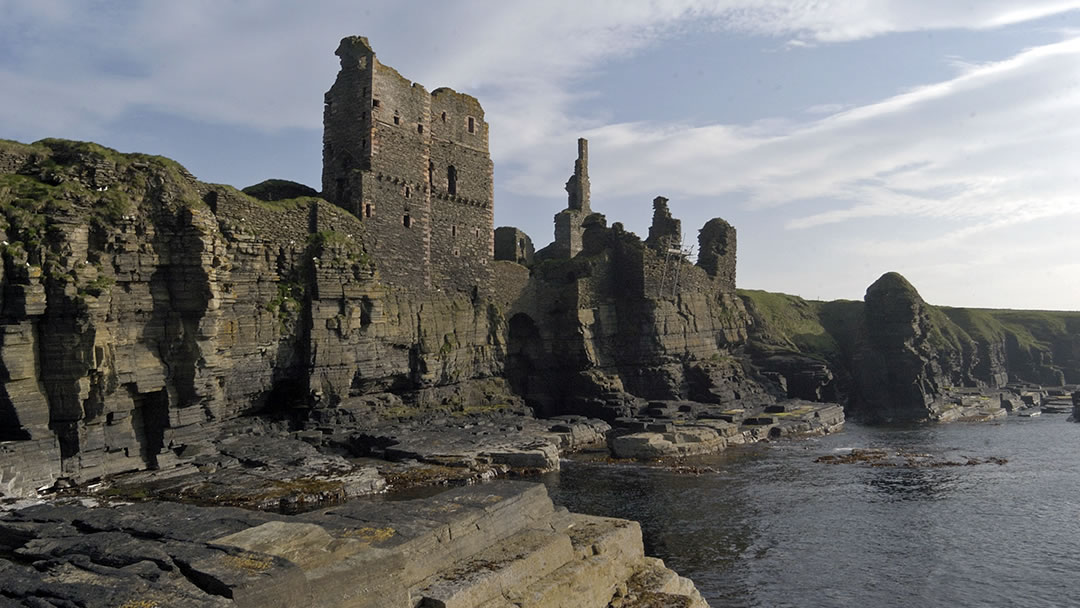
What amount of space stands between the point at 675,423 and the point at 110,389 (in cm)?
3608

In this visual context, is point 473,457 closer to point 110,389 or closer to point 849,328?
point 110,389

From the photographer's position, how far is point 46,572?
12695mm

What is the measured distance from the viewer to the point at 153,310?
36281 mm

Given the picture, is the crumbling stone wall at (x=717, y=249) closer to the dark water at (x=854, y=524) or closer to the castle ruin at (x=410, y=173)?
the castle ruin at (x=410, y=173)

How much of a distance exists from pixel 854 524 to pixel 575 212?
5486 centimetres

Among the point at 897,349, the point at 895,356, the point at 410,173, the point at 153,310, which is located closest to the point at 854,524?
the point at 153,310

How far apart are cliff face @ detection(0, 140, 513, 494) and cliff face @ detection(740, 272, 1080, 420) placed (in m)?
48.2

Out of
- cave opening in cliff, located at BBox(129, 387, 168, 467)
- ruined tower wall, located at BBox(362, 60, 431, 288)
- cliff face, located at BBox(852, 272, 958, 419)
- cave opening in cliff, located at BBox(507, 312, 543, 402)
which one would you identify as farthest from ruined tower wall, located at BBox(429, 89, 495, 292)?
cliff face, located at BBox(852, 272, 958, 419)

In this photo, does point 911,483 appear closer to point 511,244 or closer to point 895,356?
point 895,356

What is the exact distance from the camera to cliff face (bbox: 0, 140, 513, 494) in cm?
3158

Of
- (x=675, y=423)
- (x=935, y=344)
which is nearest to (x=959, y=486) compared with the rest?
(x=675, y=423)

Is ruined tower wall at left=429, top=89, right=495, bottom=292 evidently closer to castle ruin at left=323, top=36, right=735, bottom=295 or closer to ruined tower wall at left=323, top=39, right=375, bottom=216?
castle ruin at left=323, top=36, right=735, bottom=295

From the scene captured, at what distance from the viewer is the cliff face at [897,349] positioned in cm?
7719

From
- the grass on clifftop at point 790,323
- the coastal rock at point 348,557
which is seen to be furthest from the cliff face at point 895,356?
the coastal rock at point 348,557
